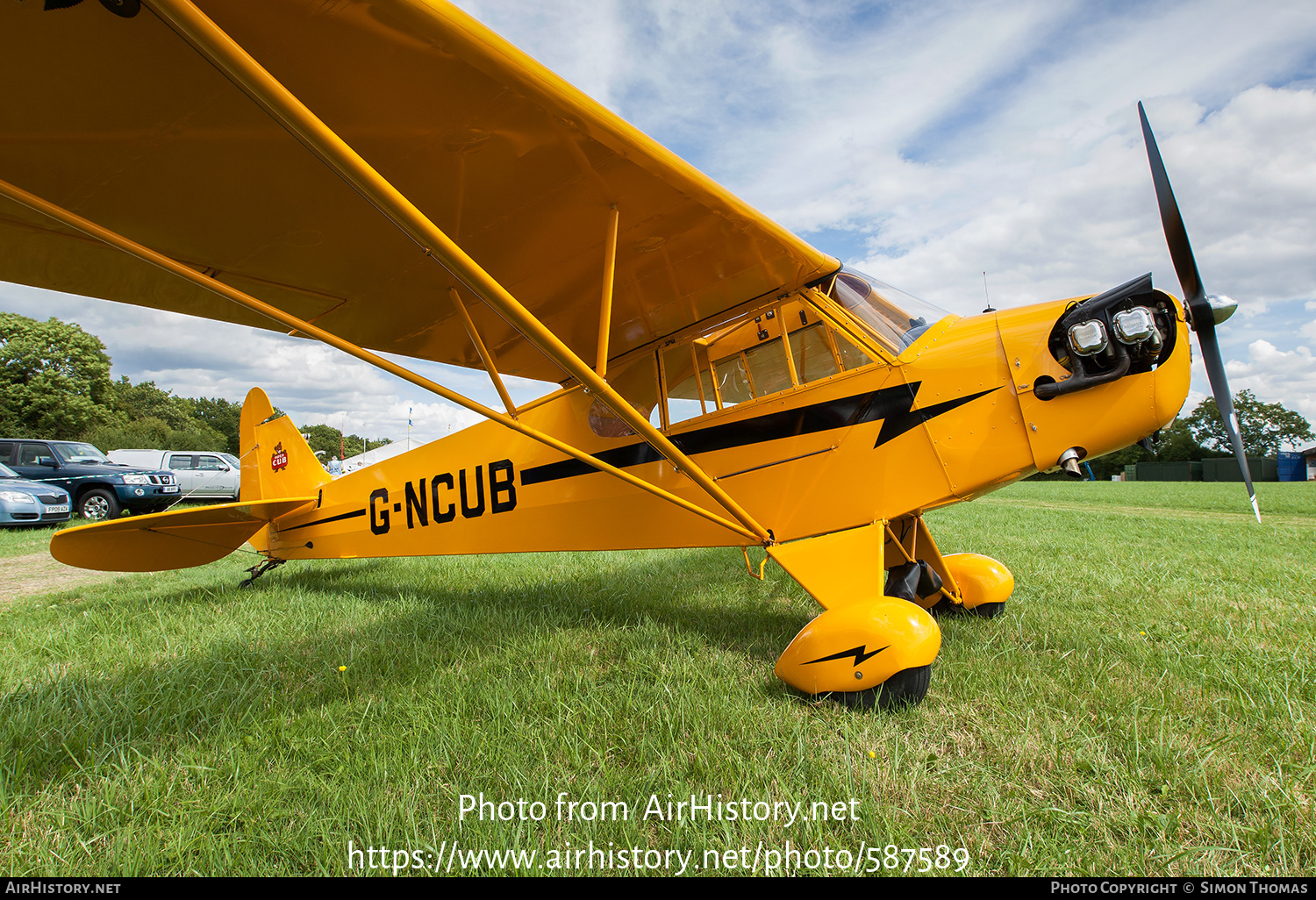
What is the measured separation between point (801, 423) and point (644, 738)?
5.70 ft

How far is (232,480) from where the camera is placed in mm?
14617

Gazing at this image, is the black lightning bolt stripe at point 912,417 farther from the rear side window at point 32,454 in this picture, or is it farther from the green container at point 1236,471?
the green container at point 1236,471

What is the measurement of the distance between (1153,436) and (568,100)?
3.04 metres

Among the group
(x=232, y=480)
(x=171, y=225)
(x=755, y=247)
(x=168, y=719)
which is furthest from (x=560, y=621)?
(x=232, y=480)

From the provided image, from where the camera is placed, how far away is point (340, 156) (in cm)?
139

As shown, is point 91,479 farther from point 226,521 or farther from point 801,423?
point 801,423

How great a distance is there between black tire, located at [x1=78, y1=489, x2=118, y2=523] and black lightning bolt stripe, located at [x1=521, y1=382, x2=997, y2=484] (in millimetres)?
13561

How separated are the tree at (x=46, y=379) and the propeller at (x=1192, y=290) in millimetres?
51340

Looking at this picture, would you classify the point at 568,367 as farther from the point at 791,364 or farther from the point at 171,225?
the point at 171,225

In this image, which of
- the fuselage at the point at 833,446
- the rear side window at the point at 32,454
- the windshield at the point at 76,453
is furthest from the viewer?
the windshield at the point at 76,453

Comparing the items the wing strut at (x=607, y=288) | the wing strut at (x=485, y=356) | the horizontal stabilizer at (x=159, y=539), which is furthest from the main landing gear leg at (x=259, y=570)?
the wing strut at (x=607, y=288)

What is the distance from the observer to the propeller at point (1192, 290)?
2604 millimetres

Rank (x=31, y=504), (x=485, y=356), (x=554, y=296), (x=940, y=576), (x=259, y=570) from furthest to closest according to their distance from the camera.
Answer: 1. (x=31, y=504)
2. (x=259, y=570)
3. (x=940, y=576)
4. (x=554, y=296)
5. (x=485, y=356)

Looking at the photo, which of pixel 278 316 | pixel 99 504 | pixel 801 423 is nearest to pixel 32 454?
pixel 99 504
